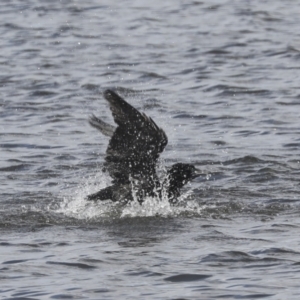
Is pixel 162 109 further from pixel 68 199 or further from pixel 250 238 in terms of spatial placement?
pixel 250 238

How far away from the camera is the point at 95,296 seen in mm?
6895

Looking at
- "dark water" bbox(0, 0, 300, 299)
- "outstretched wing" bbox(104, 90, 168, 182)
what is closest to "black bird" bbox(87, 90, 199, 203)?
"outstretched wing" bbox(104, 90, 168, 182)

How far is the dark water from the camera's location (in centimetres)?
747

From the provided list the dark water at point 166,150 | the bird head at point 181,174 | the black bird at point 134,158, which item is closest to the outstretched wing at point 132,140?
the black bird at point 134,158

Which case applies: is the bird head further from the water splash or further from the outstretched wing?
the outstretched wing

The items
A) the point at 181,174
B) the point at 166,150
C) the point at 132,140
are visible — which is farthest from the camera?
the point at 166,150

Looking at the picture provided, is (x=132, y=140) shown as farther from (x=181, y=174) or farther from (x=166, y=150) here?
(x=166, y=150)

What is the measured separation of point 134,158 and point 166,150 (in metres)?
3.36

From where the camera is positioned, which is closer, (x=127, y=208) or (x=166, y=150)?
(x=127, y=208)

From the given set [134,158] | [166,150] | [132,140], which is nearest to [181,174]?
[134,158]

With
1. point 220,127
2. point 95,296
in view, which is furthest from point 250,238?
point 220,127

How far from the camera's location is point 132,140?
29.5ft

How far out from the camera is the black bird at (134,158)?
8898 mm

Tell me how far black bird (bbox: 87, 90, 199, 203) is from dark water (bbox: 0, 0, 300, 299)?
6.5 inches
